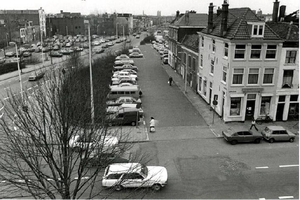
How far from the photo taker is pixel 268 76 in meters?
25.7

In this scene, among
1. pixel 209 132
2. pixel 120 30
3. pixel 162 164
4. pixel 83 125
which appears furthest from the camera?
pixel 120 30

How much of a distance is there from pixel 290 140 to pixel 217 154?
637cm

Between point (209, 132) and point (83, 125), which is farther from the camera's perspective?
point (209, 132)

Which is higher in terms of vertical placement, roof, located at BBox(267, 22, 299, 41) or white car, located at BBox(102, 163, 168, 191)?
roof, located at BBox(267, 22, 299, 41)

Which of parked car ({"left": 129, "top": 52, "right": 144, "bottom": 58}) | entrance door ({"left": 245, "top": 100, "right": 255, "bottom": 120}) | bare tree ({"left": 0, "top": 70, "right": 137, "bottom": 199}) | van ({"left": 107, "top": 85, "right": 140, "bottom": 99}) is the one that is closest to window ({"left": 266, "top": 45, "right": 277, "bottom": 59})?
entrance door ({"left": 245, "top": 100, "right": 255, "bottom": 120})

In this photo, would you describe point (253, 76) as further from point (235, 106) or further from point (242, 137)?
point (242, 137)

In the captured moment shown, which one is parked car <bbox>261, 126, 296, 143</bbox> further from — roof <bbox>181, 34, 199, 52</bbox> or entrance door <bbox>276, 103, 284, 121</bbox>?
roof <bbox>181, 34, 199, 52</bbox>

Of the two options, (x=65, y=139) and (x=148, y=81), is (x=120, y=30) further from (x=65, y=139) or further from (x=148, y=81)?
(x=65, y=139)

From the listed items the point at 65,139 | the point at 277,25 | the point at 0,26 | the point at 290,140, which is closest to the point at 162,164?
the point at 65,139

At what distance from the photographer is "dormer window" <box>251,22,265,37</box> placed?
24.5m

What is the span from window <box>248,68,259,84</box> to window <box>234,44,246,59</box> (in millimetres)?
1523

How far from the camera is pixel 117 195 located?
1552cm

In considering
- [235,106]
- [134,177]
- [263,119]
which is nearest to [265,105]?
[263,119]

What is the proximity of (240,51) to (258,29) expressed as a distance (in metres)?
2.30
